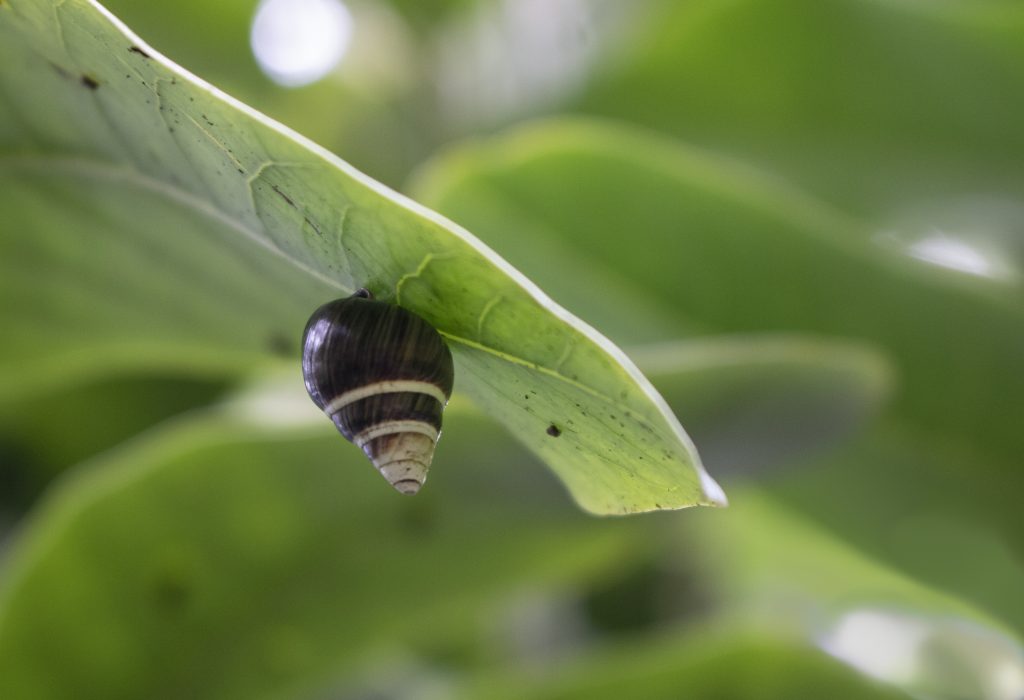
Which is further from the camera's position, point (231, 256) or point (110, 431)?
point (110, 431)

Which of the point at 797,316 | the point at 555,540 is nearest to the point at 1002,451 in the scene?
the point at 797,316

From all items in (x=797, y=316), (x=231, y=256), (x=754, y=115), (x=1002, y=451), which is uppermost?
(x=754, y=115)

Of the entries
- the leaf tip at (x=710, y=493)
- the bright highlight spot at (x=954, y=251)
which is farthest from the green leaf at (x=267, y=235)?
the bright highlight spot at (x=954, y=251)

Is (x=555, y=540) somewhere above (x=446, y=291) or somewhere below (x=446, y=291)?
above

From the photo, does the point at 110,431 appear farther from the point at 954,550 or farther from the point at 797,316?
the point at 954,550

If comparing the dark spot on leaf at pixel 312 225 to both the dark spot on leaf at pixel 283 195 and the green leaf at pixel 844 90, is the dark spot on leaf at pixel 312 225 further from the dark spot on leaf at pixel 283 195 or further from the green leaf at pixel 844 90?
the green leaf at pixel 844 90

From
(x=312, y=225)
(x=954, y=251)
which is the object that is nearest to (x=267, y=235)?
(x=312, y=225)

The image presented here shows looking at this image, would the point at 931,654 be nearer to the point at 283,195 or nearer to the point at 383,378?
the point at 383,378
